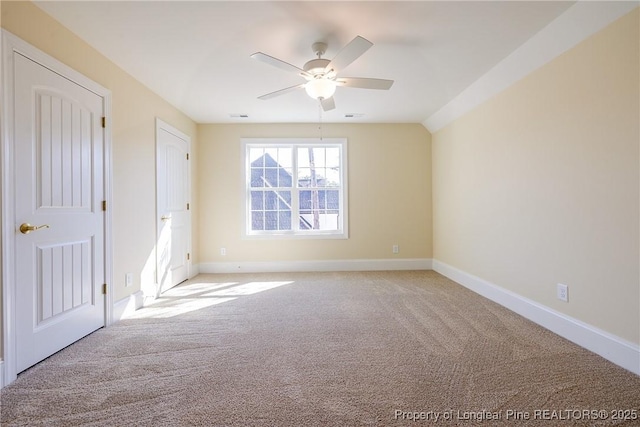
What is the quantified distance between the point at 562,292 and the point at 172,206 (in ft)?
14.0

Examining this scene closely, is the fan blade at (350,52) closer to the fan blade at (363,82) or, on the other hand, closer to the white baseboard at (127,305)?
the fan blade at (363,82)

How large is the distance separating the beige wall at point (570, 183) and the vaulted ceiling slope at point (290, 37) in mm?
371

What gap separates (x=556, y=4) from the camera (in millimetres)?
2027

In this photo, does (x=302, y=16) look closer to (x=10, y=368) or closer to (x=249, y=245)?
(x=10, y=368)

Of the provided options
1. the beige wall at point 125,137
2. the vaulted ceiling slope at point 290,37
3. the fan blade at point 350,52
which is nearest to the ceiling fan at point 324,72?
the fan blade at point 350,52

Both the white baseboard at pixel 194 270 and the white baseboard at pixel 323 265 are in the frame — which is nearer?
the white baseboard at pixel 194 270

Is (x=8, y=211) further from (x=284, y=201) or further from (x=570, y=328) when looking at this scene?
(x=570, y=328)

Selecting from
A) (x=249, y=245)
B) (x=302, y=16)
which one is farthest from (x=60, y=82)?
(x=249, y=245)

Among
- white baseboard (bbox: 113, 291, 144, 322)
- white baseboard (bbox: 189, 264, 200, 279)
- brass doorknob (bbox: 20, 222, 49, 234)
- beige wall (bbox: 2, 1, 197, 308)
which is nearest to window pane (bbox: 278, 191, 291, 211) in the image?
white baseboard (bbox: 189, 264, 200, 279)

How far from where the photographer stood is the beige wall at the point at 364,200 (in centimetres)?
484

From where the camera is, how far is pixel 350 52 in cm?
213

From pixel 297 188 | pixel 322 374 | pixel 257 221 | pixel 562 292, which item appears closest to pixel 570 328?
pixel 562 292

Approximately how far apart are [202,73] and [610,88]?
3.38m

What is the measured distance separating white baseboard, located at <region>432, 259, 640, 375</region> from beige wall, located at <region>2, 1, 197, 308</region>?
3.86 m
